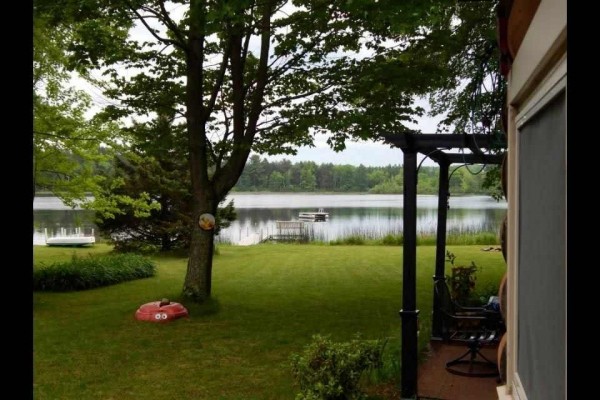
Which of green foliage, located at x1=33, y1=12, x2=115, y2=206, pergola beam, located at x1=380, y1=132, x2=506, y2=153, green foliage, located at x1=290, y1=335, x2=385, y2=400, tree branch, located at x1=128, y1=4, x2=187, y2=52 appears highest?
tree branch, located at x1=128, y1=4, x2=187, y2=52

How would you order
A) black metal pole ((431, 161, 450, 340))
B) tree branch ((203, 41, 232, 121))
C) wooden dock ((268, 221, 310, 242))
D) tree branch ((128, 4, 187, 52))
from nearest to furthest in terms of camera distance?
black metal pole ((431, 161, 450, 340)) → tree branch ((128, 4, 187, 52)) → tree branch ((203, 41, 232, 121)) → wooden dock ((268, 221, 310, 242))

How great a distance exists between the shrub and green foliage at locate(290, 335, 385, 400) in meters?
8.95

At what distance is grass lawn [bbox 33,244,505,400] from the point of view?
6.08 m

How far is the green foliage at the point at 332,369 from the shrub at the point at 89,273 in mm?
8955

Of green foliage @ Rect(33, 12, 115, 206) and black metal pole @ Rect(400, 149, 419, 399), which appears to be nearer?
black metal pole @ Rect(400, 149, 419, 399)

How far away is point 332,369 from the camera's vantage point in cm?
451

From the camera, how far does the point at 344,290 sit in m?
11.5

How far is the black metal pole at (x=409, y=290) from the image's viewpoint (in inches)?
181

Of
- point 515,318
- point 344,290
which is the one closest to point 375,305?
point 344,290

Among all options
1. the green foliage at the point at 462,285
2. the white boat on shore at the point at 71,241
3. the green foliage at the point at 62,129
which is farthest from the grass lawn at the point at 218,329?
the white boat on shore at the point at 71,241

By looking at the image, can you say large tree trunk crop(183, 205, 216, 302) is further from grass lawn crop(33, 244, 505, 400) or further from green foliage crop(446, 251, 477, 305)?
green foliage crop(446, 251, 477, 305)

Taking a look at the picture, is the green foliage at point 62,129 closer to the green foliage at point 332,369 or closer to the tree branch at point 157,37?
the tree branch at point 157,37

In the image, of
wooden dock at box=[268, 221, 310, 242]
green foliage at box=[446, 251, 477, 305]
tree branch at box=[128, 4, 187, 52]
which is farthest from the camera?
wooden dock at box=[268, 221, 310, 242]

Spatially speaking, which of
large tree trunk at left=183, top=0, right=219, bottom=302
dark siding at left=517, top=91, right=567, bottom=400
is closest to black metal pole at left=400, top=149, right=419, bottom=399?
dark siding at left=517, top=91, right=567, bottom=400
